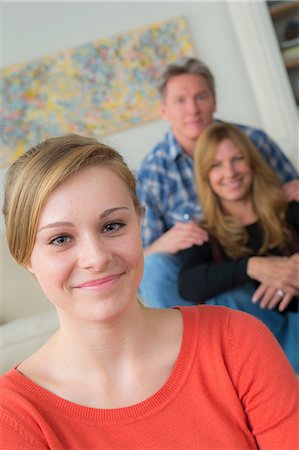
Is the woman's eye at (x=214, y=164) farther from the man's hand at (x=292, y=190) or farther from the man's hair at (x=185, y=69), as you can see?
the man's hair at (x=185, y=69)

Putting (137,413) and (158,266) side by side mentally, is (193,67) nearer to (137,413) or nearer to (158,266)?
(158,266)

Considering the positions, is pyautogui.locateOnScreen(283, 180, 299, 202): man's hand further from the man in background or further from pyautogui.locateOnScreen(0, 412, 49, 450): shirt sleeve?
pyautogui.locateOnScreen(0, 412, 49, 450): shirt sleeve

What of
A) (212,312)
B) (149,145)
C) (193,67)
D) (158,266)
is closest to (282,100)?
(149,145)

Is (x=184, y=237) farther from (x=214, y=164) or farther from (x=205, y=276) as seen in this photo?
(x=214, y=164)

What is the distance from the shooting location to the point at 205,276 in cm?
190

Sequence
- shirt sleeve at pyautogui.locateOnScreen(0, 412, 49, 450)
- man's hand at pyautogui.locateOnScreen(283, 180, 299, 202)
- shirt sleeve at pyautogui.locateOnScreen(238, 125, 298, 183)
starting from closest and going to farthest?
shirt sleeve at pyautogui.locateOnScreen(0, 412, 49, 450)
man's hand at pyautogui.locateOnScreen(283, 180, 299, 202)
shirt sleeve at pyautogui.locateOnScreen(238, 125, 298, 183)

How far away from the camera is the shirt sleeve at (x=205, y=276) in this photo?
6.19 ft

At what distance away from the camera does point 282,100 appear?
404 centimetres

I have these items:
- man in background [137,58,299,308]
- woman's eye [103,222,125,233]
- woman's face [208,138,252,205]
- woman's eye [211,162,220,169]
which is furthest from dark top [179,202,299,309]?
woman's eye [103,222,125,233]

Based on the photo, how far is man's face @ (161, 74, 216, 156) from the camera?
2.46 metres

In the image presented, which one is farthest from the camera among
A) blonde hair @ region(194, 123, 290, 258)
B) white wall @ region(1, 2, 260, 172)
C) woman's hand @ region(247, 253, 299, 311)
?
white wall @ region(1, 2, 260, 172)

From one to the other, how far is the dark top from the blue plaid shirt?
1.44 ft

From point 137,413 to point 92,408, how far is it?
7 centimetres

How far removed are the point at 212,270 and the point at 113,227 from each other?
105 cm
